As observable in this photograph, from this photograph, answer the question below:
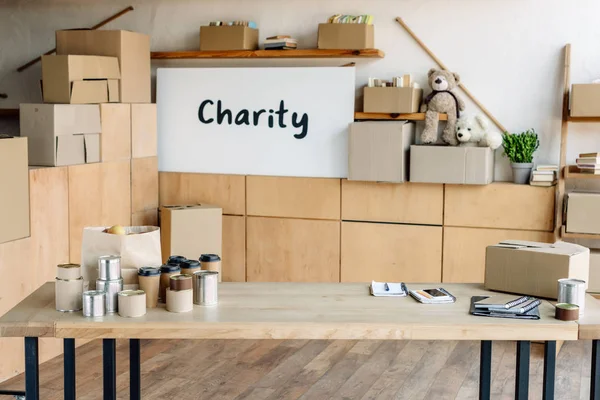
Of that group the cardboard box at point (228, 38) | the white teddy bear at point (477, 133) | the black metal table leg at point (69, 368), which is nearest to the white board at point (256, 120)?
the cardboard box at point (228, 38)

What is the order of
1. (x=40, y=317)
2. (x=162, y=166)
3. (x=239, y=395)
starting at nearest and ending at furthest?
(x=40, y=317) < (x=239, y=395) < (x=162, y=166)

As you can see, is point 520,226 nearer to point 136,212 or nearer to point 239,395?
point 239,395

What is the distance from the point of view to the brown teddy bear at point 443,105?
512cm

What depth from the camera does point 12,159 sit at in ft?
13.2

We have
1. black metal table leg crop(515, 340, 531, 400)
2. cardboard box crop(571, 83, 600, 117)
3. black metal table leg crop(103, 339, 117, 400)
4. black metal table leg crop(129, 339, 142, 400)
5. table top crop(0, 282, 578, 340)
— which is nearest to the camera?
table top crop(0, 282, 578, 340)

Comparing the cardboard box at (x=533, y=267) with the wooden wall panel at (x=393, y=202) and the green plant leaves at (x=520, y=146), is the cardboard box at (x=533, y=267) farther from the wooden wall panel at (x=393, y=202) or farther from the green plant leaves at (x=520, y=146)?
the wooden wall panel at (x=393, y=202)

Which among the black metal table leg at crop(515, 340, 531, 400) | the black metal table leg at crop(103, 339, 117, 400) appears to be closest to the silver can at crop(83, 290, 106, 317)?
the black metal table leg at crop(103, 339, 117, 400)

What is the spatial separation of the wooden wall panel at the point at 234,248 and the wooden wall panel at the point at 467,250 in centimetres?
140

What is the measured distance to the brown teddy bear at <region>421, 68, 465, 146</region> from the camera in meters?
5.12

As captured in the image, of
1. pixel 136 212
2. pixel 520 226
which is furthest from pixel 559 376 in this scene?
pixel 136 212

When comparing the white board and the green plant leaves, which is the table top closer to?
the green plant leaves

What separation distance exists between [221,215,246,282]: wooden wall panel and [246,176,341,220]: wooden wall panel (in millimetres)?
140

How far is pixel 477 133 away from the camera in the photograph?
513cm

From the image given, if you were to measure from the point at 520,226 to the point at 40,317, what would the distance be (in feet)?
10.8
